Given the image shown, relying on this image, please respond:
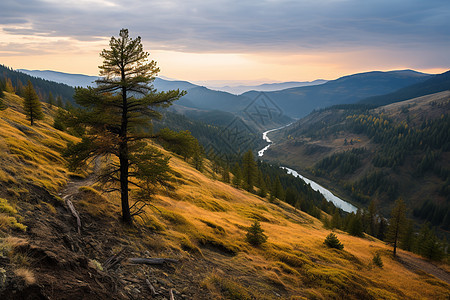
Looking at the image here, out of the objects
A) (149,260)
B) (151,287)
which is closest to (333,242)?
(149,260)

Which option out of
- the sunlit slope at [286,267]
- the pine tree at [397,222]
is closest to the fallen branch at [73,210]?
the sunlit slope at [286,267]

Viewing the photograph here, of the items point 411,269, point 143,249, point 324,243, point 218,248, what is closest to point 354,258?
point 324,243

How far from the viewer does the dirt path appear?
1728 inches

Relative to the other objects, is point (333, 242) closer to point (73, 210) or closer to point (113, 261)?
point (113, 261)

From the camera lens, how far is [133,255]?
15594 millimetres

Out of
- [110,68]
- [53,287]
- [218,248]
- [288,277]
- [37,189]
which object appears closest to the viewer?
[53,287]

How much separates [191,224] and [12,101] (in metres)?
90.6

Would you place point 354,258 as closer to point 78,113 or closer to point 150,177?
point 150,177

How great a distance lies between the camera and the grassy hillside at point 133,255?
29.5ft

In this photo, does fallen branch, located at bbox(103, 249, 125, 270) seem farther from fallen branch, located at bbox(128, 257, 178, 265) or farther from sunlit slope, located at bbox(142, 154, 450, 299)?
sunlit slope, located at bbox(142, 154, 450, 299)

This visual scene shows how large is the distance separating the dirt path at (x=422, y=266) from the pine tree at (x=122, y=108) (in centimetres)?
5516

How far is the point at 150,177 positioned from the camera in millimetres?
17219

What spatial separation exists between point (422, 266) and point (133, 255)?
58.9 m

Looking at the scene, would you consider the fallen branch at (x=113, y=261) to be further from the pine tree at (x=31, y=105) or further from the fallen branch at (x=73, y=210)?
the pine tree at (x=31, y=105)
